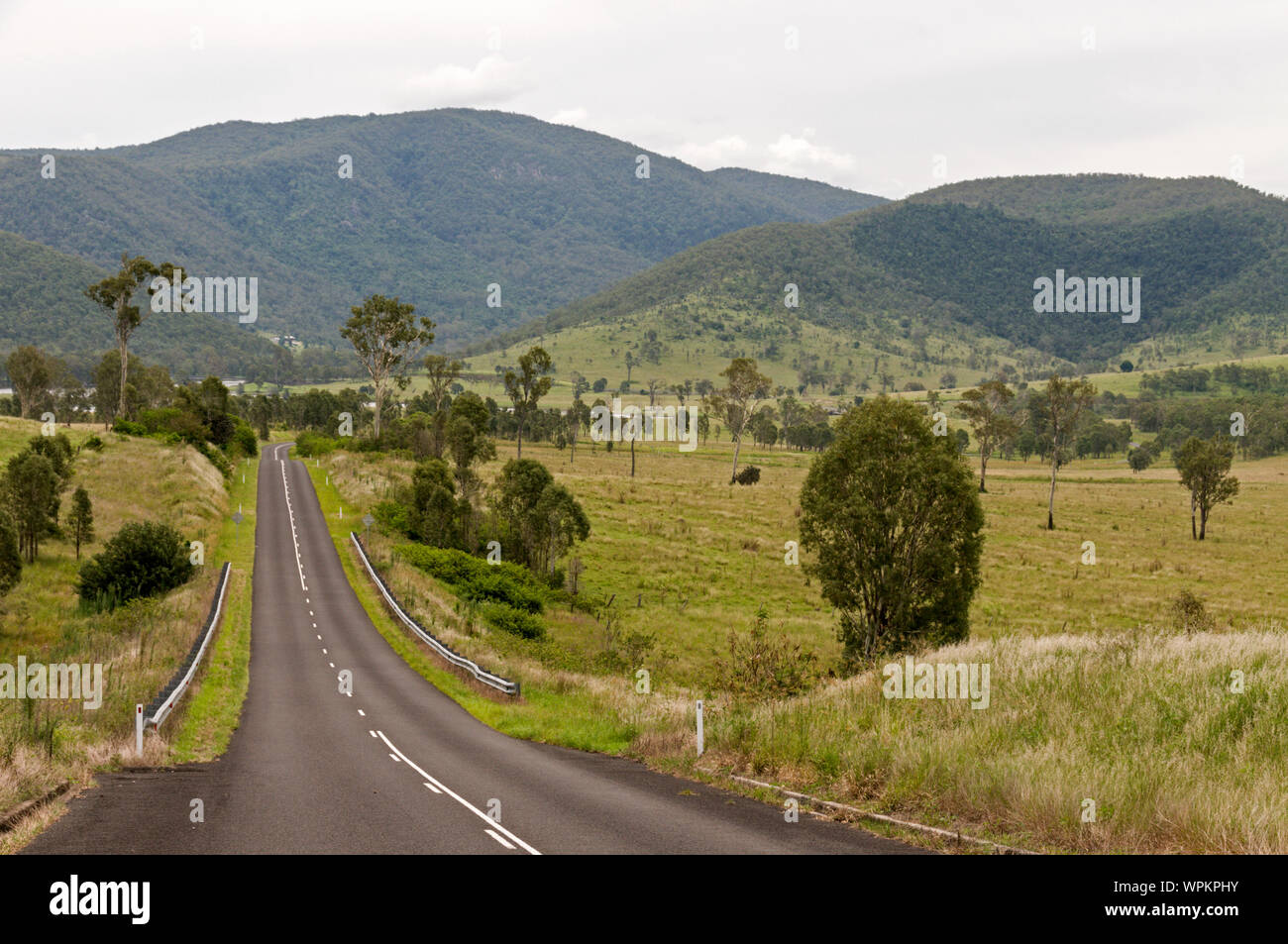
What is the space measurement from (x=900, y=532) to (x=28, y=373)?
148274mm

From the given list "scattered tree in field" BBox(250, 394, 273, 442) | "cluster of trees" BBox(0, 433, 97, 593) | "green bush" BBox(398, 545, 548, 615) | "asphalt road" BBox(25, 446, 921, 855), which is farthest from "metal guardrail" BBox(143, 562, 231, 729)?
"scattered tree in field" BBox(250, 394, 273, 442)

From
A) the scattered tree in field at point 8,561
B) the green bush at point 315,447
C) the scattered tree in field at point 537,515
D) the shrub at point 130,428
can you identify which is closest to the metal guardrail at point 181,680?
the scattered tree in field at point 8,561

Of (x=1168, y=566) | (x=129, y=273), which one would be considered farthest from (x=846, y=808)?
(x=129, y=273)

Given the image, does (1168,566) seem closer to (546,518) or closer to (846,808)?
(546,518)

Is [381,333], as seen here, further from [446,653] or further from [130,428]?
[446,653]

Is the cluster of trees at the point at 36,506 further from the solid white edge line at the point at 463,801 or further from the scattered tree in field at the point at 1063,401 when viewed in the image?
the scattered tree in field at the point at 1063,401

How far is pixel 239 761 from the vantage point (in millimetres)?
18734

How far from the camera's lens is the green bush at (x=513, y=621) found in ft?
142

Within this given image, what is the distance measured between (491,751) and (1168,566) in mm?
58372

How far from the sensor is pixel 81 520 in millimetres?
54594

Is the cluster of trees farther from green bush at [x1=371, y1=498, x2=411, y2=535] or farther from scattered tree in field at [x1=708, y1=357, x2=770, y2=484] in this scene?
scattered tree in field at [x1=708, y1=357, x2=770, y2=484]

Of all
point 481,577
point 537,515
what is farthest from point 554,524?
point 481,577

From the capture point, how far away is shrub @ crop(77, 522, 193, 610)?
45344 mm

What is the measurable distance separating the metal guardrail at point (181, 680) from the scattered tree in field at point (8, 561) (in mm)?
11719
